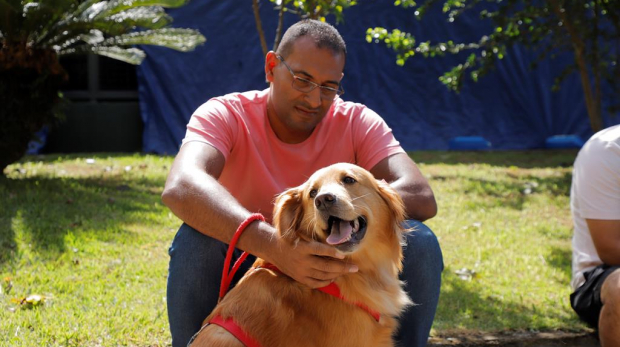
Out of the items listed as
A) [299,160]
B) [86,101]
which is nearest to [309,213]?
[299,160]

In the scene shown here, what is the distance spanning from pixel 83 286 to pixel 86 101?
6575 millimetres

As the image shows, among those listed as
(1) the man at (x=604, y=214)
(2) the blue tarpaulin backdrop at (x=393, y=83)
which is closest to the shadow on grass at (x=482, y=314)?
(1) the man at (x=604, y=214)

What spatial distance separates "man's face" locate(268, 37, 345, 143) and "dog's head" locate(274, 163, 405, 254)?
1.97 ft

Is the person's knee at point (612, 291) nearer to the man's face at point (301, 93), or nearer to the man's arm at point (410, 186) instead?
the man's arm at point (410, 186)

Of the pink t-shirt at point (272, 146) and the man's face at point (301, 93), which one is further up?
the man's face at point (301, 93)

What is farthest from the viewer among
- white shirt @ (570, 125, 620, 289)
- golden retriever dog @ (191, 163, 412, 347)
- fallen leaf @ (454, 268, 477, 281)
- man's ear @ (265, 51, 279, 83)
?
fallen leaf @ (454, 268, 477, 281)

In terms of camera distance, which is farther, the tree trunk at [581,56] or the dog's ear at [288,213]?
the tree trunk at [581,56]

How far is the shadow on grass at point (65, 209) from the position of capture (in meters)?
5.26

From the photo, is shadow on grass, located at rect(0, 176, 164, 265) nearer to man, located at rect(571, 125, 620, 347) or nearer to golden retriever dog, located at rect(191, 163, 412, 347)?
golden retriever dog, located at rect(191, 163, 412, 347)

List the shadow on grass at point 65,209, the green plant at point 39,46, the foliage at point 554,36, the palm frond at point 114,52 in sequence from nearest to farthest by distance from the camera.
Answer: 1. the shadow on grass at point 65,209
2. the green plant at point 39,46
3. the palm frond at point 114,52
4. the foliage at point 554,36

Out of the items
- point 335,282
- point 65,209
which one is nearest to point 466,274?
point 335,282

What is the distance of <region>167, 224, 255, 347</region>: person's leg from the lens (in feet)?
9.65

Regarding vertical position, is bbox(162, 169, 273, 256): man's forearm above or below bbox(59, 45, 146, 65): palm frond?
above

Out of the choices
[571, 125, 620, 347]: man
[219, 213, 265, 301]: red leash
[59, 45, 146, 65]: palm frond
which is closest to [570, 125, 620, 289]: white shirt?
[571, 125, 620, 347]: man
